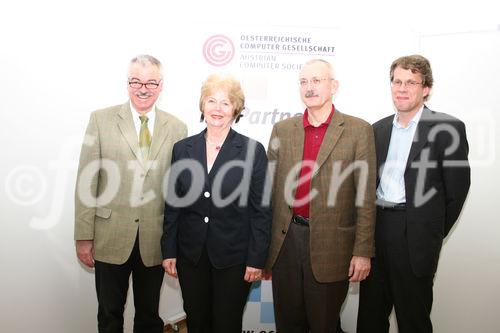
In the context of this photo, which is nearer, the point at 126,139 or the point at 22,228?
the point at 126,139

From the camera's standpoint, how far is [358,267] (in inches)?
78.0

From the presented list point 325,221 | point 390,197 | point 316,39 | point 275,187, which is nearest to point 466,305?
point 390,197

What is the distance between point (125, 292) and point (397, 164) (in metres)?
1.72

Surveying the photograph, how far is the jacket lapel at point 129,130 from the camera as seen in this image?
2.07 meters

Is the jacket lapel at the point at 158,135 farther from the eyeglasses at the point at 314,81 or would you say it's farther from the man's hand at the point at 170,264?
the eyeglasses at the point at 314,81

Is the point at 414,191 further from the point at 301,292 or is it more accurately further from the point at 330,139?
the point at 301,292

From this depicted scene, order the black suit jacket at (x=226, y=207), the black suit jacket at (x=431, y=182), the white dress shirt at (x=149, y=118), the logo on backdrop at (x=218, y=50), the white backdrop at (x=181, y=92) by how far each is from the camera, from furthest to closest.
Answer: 1. the logo on backdrop at (x=218, y=50)
2. the white backdrop at (x=181, y=92)
3. the white dress shirt at (x=149, y=118)
4. the black suit jacket at (x=431, y=182)
5. the black suit jacket at (x=226, y=207)

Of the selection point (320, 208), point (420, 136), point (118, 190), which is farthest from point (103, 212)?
point (420, 136)

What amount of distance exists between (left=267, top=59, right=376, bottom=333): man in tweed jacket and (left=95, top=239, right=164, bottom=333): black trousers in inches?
28.3

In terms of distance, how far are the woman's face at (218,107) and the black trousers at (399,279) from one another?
40.0 inches

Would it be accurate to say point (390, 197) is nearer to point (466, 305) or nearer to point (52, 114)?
point (466, 305)

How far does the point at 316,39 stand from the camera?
2717 millimetres

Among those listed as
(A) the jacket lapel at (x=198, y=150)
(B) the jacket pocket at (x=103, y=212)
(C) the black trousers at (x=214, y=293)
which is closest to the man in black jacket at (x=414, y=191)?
(C) the black trousers at (x=214, y=293)

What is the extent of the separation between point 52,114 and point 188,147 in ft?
3.52
